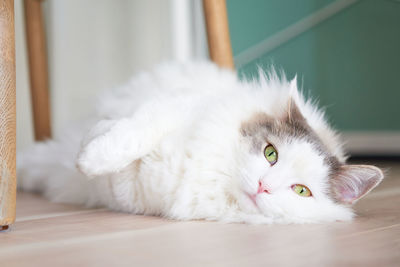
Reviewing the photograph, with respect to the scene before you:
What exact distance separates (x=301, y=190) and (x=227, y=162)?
17 centimetres

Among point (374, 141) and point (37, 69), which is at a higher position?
point (37, 69)

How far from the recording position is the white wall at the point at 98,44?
7.27 ft

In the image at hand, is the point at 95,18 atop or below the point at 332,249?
atop

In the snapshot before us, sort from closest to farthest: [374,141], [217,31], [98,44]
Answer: [217,31] → [98,44] → [374,141]

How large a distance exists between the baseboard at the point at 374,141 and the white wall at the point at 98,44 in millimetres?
947

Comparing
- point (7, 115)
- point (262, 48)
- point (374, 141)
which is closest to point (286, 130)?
point (7, 115)

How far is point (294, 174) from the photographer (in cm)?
96

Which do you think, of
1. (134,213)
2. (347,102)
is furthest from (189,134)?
(347,102)

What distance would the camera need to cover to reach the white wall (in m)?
2.22

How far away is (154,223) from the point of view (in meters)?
0.98

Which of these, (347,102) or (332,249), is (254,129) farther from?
(347,102)

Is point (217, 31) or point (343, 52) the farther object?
point (343, 52)

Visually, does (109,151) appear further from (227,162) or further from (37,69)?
(37,69)

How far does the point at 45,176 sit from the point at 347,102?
69.6 inches
